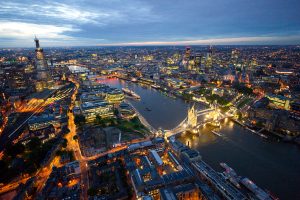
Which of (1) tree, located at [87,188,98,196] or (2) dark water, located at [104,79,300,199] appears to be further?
(2) dark water, located at [104,79,300,199]

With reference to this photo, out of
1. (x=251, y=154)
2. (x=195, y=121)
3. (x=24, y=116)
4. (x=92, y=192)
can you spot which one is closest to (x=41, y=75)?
(x=24, y=116)

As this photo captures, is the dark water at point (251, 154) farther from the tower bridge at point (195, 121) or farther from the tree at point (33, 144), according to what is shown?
the tree at point (33, 144)

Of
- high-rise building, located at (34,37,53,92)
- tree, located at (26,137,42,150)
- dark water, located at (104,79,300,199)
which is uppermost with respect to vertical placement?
high-rise building, located at (34,37,53,92)

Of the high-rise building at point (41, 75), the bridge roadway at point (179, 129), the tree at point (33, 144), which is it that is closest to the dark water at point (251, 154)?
the bridge roadway at point (179, 129)

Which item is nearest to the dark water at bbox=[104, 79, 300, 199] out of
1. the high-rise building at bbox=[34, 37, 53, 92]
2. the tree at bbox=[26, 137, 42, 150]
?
the tree at bbox=[26, 137, 42, 150]

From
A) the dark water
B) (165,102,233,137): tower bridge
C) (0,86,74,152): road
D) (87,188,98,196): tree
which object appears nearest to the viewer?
(87,188,98,196): tree

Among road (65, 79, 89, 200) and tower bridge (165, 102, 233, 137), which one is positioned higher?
tower bridge (165, 102, 233, 137)

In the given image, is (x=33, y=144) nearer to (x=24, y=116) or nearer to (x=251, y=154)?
(x=24, y=116)

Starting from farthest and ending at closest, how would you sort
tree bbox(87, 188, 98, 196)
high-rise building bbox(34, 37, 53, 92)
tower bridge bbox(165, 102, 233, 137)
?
high-rise building bbox(34, 37, 53, 92) < tower bridge bbox(165, 102, 233, 137) < tree bbox(87, 188, 98, 196)

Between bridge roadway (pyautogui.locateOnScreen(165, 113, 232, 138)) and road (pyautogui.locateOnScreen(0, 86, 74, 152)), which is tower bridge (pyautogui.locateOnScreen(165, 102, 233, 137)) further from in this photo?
road (pyautogui.locateOnScreen(0, 86, 74, 152))
